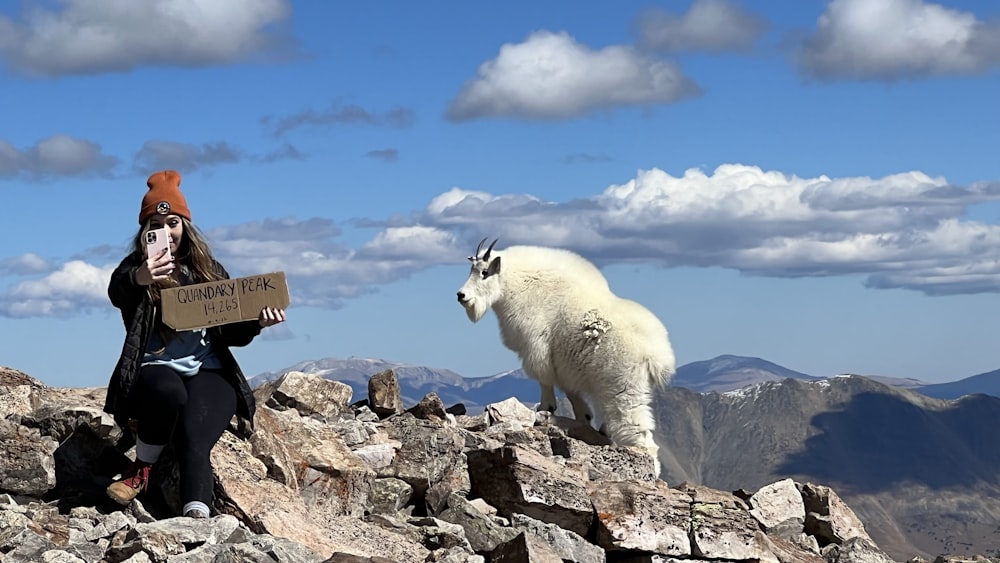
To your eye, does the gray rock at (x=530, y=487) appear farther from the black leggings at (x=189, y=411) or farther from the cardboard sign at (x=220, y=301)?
the cardboard sign at (x=220, y=301)

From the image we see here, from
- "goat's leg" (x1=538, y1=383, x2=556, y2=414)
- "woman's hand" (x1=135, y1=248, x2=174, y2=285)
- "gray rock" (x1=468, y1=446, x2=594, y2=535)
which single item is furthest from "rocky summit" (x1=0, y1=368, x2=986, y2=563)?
"goat's leg" (x1=538, y1=383, x2=556, y2=414)

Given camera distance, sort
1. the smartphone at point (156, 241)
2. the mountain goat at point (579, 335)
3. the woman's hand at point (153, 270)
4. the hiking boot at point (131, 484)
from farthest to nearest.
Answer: the mountain goat at point (579, 335) → the hiking boot at point (131, 484) → the smartphone at point (156, 241) → the woman's hand at point (153, 270)

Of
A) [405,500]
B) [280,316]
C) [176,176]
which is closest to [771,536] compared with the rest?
[405,500]

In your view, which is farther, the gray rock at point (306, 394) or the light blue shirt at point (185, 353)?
the gray rock at point (306, 394)

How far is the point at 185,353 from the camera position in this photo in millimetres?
9578

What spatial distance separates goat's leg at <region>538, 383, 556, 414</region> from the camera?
Answer: 59.5 ft

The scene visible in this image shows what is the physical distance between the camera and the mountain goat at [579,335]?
56.9 feet

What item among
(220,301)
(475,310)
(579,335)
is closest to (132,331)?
(220,301)

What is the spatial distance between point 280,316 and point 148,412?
126cm

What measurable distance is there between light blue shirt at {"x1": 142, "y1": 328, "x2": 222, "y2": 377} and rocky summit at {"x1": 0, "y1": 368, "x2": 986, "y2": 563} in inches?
39.9

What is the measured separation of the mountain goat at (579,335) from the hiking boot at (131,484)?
8434 mm

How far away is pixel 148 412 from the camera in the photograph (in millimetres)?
9430

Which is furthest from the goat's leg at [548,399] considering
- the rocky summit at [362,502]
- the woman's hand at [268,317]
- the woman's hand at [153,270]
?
the woman's hand at [153,270]

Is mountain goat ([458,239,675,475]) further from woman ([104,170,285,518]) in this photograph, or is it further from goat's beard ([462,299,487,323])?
woman ([104,170,285,518])
